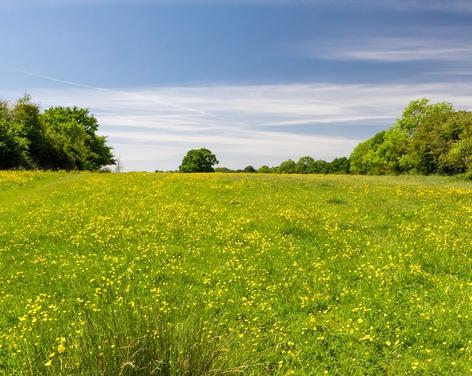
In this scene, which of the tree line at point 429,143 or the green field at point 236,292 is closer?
the green field at point 236,292

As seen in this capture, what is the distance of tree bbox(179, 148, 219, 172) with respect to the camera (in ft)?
561

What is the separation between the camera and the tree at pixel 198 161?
561 ft

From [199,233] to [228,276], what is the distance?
15.9ft

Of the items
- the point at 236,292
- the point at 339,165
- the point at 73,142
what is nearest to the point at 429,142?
the point at 236,292

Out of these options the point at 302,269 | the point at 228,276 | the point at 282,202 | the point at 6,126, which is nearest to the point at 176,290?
the point at 228,276

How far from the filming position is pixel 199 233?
15352 mm

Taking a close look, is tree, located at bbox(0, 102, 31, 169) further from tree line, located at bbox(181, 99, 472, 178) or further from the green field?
tree line, located at bbox(181, 99, 472, 178)

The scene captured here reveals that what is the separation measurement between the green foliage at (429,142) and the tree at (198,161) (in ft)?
262

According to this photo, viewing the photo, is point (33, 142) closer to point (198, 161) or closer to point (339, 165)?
point (198, 161)

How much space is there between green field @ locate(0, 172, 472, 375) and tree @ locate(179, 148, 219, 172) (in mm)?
151452

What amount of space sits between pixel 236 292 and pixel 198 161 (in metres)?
165

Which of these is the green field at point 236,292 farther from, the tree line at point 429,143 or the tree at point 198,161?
the tree at point 198,161

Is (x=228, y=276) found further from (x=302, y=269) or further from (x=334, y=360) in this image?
(x=334, y=360)

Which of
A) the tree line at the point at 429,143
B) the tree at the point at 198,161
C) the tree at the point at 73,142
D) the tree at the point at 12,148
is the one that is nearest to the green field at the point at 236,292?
the tree at the point at 12,148
